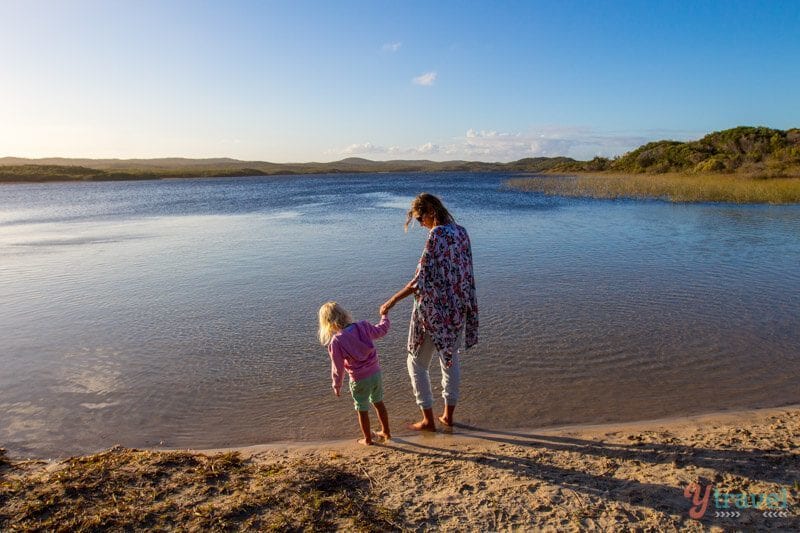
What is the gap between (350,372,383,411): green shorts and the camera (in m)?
4.49

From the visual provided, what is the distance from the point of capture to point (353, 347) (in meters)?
4.32

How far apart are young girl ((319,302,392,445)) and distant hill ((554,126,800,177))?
38825mm

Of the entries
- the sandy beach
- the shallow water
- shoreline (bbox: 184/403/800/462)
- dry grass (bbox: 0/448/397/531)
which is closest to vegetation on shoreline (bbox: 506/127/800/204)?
the shallow water

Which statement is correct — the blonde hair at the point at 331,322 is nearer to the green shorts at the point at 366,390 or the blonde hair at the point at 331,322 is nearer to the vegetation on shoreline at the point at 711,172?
the green shorts at the point at 366,390

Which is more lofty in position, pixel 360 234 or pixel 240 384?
pixel 360 234

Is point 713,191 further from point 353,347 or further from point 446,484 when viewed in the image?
point 446,484

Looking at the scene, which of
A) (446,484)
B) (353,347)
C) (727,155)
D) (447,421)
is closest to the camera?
(446,484)

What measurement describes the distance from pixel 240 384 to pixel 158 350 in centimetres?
187

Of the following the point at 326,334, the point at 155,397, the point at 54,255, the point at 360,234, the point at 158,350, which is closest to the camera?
the point at 326,334

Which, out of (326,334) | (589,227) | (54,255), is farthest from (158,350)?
(589,227)

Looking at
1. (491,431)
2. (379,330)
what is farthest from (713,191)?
(379,330)

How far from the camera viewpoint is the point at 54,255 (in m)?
14.4

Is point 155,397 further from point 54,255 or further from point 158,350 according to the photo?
point 54,255

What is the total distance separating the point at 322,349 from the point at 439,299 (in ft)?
9.79
